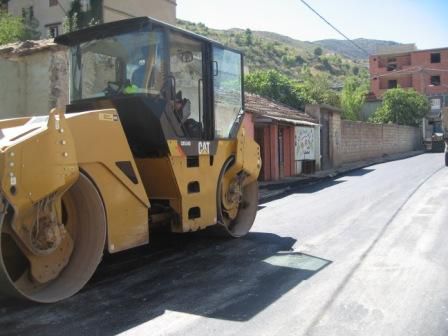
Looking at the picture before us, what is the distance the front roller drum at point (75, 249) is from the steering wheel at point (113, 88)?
186cm

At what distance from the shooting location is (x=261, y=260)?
7.14 metres

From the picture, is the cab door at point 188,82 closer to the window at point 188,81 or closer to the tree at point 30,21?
the window at point 188,81

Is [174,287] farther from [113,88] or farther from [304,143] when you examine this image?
[304,143]

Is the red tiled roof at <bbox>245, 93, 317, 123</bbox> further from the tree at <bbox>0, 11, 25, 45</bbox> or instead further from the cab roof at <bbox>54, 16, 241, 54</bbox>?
the tree at <bbox>0, 11, 25, 45</bbox>

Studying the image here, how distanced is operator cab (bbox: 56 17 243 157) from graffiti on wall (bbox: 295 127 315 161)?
15.1 meters

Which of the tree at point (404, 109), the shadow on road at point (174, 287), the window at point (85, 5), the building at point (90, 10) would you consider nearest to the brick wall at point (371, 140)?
the tree at point (404, 109)

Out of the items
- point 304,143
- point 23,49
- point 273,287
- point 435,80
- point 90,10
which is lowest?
point 273,287

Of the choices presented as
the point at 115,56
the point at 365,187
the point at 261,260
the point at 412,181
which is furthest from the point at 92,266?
the point at 412,181

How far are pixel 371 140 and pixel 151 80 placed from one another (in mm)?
30509

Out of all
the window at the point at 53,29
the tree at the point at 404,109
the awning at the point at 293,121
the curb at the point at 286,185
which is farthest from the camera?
the tree at the point at 404,109

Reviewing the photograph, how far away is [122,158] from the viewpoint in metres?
5.82

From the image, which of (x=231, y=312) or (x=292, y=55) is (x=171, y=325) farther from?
(x=292, y=55)

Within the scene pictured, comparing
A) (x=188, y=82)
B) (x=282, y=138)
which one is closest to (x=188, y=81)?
(x=188, y=82)

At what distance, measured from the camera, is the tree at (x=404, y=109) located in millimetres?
49469
